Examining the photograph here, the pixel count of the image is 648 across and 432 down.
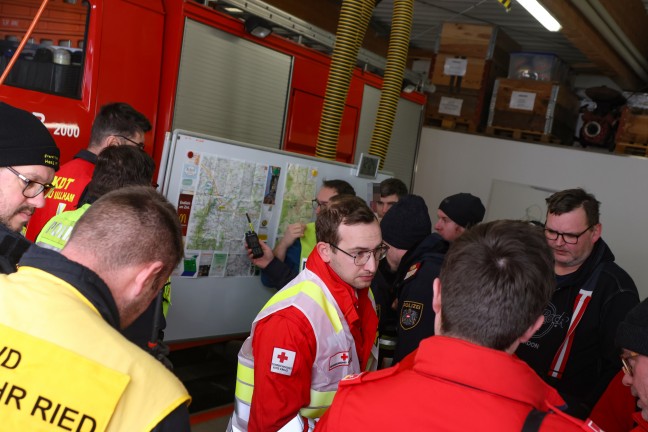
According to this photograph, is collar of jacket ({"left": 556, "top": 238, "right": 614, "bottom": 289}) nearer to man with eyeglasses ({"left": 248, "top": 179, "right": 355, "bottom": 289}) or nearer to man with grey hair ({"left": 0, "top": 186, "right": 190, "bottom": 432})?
man with eyeglasses ({"left": 248, "top": 179, "right": 355, "bottom": 289})

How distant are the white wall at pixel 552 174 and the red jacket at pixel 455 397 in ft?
23.7

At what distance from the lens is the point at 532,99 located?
8023 mm

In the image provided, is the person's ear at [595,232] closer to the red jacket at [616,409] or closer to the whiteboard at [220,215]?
the red jacket at [616,409]

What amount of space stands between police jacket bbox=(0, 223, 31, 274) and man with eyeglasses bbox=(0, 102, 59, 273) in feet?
0.88

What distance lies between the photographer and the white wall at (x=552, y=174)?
7.78 meters

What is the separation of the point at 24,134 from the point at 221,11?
124 inches

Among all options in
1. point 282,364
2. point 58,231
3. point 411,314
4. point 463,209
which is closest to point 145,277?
point 282,364

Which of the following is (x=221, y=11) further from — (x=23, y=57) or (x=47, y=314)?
(x=47, y=314)

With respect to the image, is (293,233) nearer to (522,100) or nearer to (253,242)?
(253,242)

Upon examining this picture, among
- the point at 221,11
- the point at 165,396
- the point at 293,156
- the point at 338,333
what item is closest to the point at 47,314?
the point at 165,396

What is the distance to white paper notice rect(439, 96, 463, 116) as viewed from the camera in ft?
28.3

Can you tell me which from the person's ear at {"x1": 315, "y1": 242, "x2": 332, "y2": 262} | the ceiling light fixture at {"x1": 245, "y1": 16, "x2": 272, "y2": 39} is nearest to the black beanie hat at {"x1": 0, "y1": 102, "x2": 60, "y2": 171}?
the person's ear at {"x1": 315, "y1": 242, "x2": 332, "y2": 262}

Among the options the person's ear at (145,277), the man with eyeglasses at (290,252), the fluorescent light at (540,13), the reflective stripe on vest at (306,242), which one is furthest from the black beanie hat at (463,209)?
the person's ear at (145,277)

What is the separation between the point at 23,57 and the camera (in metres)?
4.09
